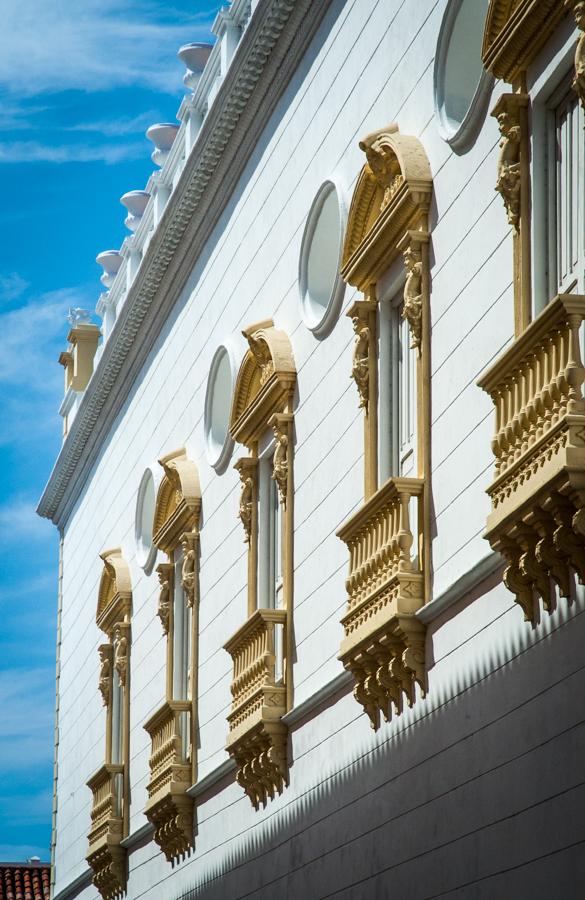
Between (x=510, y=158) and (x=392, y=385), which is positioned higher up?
(x=510, y=158)

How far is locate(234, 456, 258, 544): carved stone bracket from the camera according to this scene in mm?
15664

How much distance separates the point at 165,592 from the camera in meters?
19.2

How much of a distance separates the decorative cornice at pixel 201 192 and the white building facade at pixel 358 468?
0.04 m

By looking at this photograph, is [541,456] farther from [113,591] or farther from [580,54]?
[113,591]

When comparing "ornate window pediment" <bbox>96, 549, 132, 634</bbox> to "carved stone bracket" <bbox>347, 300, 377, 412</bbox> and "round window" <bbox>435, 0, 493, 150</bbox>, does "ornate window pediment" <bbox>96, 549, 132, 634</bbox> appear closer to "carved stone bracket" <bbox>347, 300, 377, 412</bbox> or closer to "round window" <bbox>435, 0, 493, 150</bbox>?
"carved stone bracket" <bbox>347, 300, 377, 412</bbox>

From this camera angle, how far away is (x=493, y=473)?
9.86 meters

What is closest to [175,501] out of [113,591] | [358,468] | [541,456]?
[113,591]

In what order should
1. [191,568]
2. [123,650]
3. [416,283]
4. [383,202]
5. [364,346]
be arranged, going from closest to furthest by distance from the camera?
1. [416,283]
2. [383,202]
3. [364,346]
4. [191,568]
5. [123,650]

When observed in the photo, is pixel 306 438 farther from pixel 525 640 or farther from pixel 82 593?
pixel 82 593

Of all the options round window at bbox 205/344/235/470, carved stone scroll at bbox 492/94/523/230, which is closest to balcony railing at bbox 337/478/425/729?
carved stone scroll at bbox 492/94/523/230

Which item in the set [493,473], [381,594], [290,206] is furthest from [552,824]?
[290,206]

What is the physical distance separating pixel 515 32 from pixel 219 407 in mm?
8396

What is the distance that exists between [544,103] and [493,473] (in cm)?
215

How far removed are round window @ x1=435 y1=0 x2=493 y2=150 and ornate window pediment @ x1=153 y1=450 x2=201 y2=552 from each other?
7.48 meters
